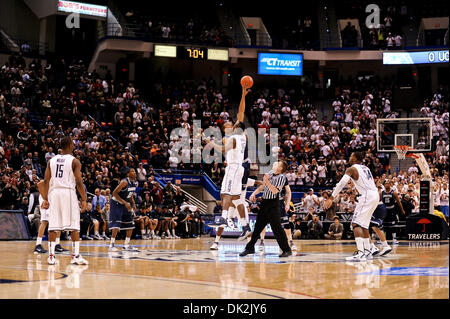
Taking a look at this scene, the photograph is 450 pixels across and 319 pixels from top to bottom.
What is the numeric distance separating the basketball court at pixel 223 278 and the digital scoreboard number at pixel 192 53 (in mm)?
23342

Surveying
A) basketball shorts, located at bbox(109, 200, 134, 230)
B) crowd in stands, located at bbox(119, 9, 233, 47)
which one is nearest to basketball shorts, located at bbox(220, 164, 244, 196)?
basketball shorts, located at bbox(109, 200, 134, 230)

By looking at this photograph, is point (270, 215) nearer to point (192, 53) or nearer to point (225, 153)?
point (225, 153)

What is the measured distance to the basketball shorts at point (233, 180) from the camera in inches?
511

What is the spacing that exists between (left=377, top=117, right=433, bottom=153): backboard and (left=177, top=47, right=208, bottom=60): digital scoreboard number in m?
13.5

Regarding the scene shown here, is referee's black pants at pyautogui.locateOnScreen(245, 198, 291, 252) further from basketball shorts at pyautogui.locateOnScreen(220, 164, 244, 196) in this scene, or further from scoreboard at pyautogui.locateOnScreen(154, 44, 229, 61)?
scoreboard at pyautogui.locateOnScreen(154, 44, 229, 61)

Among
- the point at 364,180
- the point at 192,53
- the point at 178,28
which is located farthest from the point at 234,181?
the point at 178,28

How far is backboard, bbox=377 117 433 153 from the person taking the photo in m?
21.5

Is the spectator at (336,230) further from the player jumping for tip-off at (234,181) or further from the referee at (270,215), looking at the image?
the referee at (270,215)

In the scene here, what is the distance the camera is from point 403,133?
22.8 metres

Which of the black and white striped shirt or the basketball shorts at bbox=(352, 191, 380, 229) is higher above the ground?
the black and white striped shirt

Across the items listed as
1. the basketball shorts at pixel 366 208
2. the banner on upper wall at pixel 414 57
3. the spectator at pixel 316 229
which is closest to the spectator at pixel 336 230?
the spectator at pixel 316 229

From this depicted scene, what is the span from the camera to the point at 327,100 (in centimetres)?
3669
